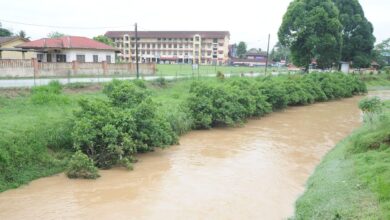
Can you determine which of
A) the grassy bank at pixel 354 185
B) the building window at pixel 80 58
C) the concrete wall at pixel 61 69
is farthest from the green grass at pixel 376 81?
the grassy bank at pixel 354 185

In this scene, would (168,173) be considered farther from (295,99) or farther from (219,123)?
(295,99)

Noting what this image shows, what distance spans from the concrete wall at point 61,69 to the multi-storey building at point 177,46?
204 ft

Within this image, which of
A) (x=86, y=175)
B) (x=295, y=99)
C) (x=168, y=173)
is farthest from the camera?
(x=295, y=99)

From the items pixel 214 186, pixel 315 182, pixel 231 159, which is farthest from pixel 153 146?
pixel 315 182

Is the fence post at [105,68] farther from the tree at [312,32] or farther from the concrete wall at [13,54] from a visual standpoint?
the tree at [312,32]

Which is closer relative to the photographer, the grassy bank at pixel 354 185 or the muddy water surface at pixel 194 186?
the grassy bank at pixel 354 185

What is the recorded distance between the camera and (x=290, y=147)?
17.6 metres

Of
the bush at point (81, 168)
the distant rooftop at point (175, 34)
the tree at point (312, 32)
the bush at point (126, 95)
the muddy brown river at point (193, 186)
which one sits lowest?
the muddy brown river at point (193, 186)

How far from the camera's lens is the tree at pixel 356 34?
1887 inches

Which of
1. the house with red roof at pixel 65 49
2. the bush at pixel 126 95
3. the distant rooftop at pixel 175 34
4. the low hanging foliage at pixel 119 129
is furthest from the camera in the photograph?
the distant rooftop at pixel 175 34

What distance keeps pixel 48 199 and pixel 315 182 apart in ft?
25.9

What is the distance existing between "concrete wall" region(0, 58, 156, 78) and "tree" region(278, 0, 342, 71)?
16.6 metres

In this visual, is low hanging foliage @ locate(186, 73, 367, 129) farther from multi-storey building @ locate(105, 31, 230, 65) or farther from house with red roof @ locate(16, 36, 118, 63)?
multi-storey building @ locate(105, 31, 230, 65)

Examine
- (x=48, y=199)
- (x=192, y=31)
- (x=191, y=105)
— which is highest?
(x=192, y=31)
